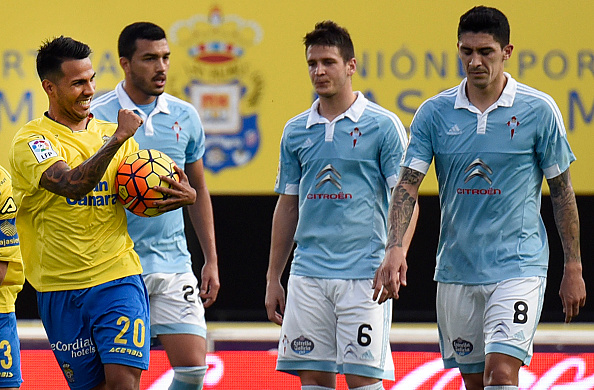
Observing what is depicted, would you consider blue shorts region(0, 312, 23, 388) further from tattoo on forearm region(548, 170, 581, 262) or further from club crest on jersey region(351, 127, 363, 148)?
tattoo on forearm region(548, 170, 581, 262)

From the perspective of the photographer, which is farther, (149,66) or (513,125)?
(149,66)

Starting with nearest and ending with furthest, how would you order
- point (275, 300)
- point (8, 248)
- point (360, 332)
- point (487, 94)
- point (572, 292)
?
1. point (572, 292)
2. point (8, 248)
3. point (487, 94)
4. point (360, 332)
5. point (275, 300)

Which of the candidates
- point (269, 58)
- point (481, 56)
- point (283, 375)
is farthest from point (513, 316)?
point (269, 58)

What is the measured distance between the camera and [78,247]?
4.75m

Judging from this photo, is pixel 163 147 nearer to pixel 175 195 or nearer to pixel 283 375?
pixel 175 195

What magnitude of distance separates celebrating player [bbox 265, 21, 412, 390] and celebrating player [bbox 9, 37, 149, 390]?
0.98 meters

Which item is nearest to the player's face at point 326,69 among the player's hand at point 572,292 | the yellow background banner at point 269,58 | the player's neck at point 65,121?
the player's neck at point 65,121

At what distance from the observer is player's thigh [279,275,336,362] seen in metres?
5.50

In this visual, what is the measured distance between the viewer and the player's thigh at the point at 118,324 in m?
4.67

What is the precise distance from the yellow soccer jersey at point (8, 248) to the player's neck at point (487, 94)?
6.94 feet

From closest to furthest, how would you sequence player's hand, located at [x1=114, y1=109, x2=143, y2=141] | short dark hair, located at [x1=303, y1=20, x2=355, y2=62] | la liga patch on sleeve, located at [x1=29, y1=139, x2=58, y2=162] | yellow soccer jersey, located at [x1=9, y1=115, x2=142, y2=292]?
1. player's hand, located at [x1=114, y1=109, x2=143, y2=141]
2. la liga patch on sleeve, located at [x1=29, y1=139, x2=58, y2=162]
3. yellow soccer jersey, located at [x1=9, y1=115, x2=142, y2=292]
4. short dark hair, located at [x1=303, y1=20, x2=355, y2=62]

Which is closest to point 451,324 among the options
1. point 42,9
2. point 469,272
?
point 469,272

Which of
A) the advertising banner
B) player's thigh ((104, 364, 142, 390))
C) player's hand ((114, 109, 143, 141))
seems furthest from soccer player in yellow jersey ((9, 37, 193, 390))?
the advertising banner

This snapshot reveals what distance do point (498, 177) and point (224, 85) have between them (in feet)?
12.3
